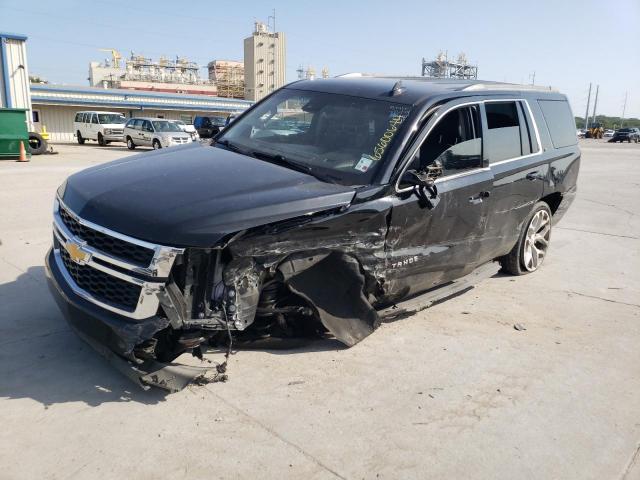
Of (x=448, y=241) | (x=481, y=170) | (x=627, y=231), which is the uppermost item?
(x=481, y=170)

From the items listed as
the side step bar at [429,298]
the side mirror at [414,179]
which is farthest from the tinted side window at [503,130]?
the side mirror at [414,179]

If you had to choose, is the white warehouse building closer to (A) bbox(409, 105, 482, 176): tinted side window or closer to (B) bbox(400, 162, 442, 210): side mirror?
(A) bbox(409, 105, 482, 176): tinted side window

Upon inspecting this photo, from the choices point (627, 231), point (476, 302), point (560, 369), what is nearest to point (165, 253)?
point (560, 369)

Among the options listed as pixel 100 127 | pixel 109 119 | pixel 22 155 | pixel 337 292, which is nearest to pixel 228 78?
pixel 109 119

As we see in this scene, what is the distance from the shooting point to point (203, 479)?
2.63 m

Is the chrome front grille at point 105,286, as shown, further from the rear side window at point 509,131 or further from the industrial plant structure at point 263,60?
the industrial plant structure at point 263,60

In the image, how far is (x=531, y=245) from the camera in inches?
241

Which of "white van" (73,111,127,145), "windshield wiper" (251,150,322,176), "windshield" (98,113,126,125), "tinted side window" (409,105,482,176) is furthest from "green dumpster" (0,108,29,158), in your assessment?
"tinted side window" (409,105,482,176)

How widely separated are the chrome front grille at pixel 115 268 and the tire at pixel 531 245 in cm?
417

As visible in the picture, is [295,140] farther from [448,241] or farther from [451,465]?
[451,465]

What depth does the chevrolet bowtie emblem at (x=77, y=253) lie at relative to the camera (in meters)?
3.28

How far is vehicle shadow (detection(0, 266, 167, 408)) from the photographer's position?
3322 mm

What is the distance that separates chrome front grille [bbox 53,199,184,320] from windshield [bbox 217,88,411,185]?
138 centimetres

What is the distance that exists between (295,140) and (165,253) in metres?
1.78
